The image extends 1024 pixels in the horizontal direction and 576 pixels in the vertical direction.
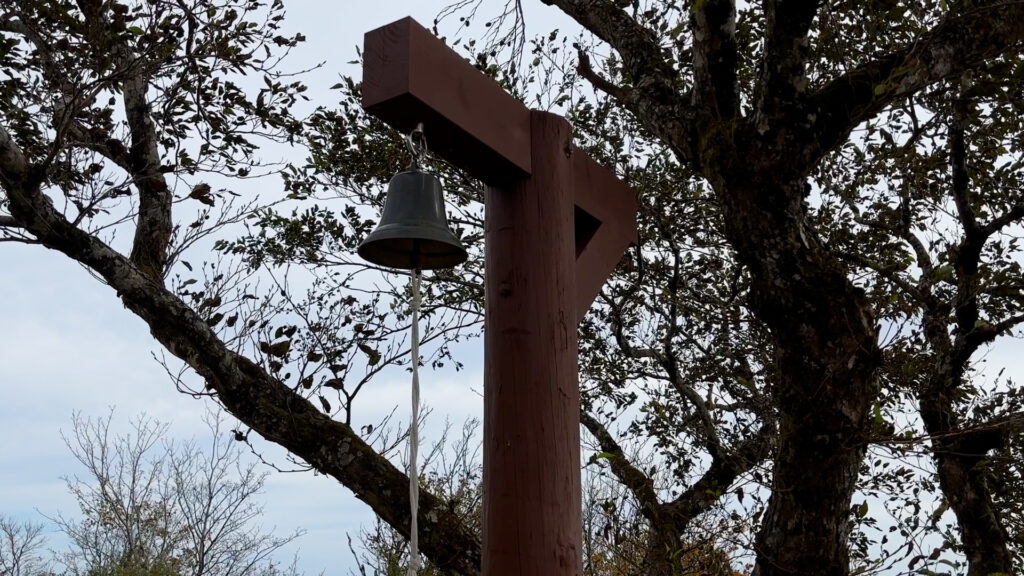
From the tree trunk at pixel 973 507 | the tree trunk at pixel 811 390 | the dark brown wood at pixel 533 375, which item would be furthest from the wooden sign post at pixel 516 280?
the tree trunk at pixel 973 507

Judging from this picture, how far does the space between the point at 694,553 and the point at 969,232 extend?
2.73 meters

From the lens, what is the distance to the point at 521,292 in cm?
209

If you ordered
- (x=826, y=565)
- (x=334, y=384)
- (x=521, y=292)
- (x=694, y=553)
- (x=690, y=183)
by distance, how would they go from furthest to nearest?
(x=694, y=553), (x=690, y=183), (x=334, y=384), (x=826, y=565), (x=521, y=292)

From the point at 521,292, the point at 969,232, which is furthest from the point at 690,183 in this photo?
the point at 521,292

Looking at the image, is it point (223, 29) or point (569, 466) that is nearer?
point (569, 466)

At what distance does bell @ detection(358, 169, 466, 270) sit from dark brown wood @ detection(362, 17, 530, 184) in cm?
15

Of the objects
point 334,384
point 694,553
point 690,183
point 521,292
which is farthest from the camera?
point 694,553

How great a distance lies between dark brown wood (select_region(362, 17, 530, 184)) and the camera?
6.01ft

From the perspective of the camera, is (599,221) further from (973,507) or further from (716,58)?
(973,507)

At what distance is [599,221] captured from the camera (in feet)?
8.25

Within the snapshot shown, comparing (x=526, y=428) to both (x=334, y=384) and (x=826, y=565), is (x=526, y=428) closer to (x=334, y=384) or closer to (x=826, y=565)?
(x=826, y=565)

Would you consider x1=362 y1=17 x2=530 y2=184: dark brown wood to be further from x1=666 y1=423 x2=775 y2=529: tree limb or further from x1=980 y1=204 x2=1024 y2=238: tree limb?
x1=980 y1=204 x2=1024 y2=238: tree limb

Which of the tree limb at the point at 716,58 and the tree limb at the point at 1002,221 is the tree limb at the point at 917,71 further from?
the tree limb at the point at 1002,221

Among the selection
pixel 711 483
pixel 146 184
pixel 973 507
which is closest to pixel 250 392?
pixel 146 184
